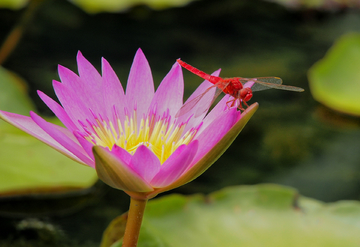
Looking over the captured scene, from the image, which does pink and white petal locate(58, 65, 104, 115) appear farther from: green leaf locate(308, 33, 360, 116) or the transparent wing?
green leaf locate(308, 33, 360, 116)

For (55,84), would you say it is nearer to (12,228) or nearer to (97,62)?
(12,228)

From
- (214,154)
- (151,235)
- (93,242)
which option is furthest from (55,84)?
(93,242)

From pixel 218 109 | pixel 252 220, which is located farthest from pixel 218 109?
pixel 252 220

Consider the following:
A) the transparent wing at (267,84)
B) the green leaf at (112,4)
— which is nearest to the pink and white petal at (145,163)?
the transparent wing at (267,84)

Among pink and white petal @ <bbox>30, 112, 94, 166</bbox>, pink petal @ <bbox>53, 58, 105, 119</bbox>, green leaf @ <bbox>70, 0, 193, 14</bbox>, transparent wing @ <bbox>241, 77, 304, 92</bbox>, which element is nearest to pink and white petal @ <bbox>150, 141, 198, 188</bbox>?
pink and white petal @ <bbox>30, 112, 94, 166</bbox>

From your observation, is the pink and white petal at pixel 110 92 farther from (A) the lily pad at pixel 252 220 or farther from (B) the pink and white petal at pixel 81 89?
(A) the lily pad at pixel 252 220

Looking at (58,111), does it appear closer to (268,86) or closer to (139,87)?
(139,87)
